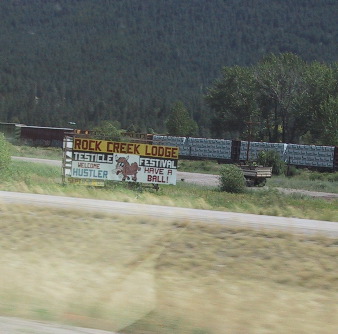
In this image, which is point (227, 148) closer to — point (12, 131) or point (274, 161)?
point (274, 161)

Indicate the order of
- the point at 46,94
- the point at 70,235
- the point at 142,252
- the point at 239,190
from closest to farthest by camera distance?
the point at 142,252, the point at 70,235, the point at 239,190, the point at 46,94

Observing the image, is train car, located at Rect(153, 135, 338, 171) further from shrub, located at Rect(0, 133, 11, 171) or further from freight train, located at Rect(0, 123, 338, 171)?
shrub, located at Rect(0, 133, 11, 171)

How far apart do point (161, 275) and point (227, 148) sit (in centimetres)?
5813

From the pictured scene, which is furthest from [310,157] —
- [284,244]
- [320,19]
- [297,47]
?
[320,19]

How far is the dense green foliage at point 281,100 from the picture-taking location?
80188mm

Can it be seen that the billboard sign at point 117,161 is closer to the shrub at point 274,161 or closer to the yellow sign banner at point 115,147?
the yellow sign banner at point 115,147

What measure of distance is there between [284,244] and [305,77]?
74.1 meters

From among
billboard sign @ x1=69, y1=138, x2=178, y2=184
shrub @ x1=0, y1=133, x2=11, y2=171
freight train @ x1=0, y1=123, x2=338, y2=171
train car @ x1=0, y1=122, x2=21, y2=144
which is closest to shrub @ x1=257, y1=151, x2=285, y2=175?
freight train @ x1=0, y1=123, x2=338, y2=171

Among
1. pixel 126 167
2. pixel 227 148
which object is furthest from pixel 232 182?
pixel 227 148

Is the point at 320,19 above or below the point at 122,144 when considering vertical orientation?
above

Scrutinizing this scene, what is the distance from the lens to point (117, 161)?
30109 millimetres

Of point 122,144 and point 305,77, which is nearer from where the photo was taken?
point 122,144

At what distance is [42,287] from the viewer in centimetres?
957

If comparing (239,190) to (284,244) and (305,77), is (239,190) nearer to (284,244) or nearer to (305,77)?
(284,244)
